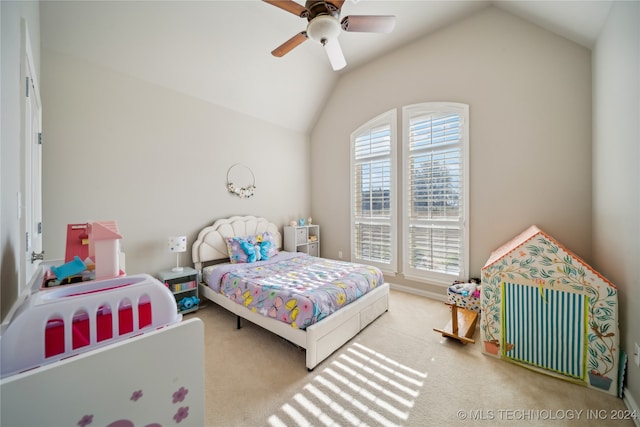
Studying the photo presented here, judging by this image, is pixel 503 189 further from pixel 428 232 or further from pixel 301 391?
pixel 301 391

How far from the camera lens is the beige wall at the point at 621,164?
163 cm

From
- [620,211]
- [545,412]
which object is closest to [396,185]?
[620,211]

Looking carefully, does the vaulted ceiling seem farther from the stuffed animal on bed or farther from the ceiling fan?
the stuffed animal on bed

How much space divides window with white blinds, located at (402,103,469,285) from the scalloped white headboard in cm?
251

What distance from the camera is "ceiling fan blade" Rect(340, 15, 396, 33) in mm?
2028

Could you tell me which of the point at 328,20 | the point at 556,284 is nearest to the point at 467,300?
the point at 556,284

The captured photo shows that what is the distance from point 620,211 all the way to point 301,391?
279cm

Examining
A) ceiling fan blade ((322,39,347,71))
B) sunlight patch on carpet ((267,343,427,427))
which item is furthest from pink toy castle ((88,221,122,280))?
ceiling fan blade ((322,39,347,71))

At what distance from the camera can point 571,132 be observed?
103 inches

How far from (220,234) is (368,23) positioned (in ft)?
10.4

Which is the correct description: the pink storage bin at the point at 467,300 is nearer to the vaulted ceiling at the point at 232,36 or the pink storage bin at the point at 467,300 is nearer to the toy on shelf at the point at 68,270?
the vaulted ceiling at the point at 232,36

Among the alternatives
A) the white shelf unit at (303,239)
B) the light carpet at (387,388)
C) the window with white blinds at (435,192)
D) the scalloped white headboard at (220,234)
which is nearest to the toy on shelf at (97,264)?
the light carpet at (387,388)

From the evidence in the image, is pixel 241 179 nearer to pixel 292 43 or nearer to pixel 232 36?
pixel 232 36

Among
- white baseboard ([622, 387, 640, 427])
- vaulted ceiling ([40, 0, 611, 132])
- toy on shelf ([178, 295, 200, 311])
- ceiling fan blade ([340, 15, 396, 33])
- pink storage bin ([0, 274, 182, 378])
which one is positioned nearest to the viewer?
pink storage bin ([0, 274, 182, 378])
